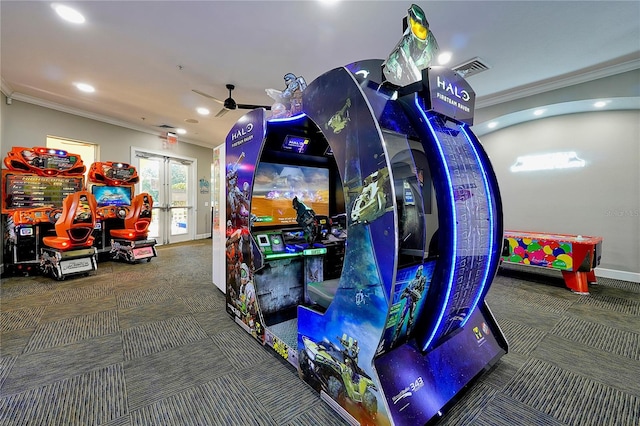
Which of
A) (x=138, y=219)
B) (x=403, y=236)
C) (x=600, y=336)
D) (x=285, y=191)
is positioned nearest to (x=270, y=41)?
(x=285, y=191)

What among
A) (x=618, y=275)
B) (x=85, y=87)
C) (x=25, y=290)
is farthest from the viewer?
(x=85, y=87)

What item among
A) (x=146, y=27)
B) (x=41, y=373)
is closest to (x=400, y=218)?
(x=41, y=373)

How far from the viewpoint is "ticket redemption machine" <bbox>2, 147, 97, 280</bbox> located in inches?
160

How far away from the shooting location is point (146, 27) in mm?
2951

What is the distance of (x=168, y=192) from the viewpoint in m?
7.61

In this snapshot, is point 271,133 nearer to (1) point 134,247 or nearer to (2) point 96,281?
(2) point 96,281

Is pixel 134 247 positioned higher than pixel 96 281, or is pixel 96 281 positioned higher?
pixel 134 247

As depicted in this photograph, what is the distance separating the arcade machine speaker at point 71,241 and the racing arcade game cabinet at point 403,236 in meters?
4.21

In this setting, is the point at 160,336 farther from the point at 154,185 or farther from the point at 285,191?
the point at 154,185

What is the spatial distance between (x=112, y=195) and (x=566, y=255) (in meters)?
7.91

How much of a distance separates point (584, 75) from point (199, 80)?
5.62 meters

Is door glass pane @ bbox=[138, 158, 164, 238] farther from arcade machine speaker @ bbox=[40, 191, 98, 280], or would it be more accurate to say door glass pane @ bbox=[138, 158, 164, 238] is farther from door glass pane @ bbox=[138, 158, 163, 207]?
arcade machine speaker @ bbox=[40, 191, 98, 280]

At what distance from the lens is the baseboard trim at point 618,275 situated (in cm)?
409

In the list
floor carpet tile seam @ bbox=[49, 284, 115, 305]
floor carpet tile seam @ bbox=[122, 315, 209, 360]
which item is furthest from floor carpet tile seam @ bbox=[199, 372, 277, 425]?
floor carpet tile seam @ bbox=[49, 284, 115, 305]
